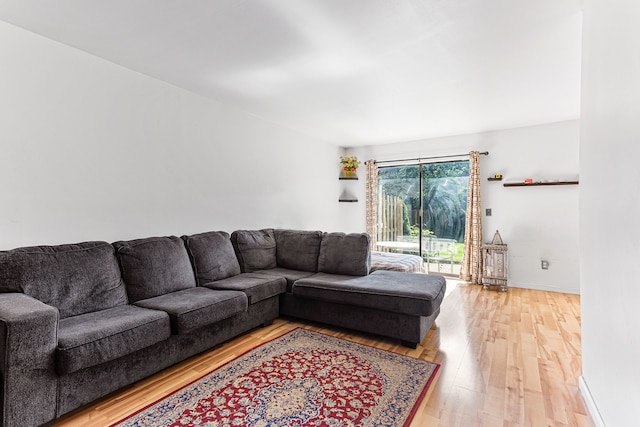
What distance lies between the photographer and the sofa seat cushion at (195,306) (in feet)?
7.47

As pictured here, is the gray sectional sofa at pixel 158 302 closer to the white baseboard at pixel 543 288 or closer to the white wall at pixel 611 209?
the white wall at pixel 611 209

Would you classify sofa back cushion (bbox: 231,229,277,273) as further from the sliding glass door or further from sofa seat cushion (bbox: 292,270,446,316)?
the sliding glass door

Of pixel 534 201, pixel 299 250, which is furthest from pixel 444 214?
pixel 299 250

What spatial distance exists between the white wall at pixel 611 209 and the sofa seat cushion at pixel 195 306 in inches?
96.1

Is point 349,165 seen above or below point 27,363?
above

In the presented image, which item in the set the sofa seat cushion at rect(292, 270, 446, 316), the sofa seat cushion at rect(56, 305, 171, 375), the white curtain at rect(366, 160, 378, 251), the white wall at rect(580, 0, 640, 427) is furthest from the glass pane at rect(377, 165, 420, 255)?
the sofa seat cushion at rect(56, 305, 171, 375)

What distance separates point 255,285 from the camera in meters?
3.02

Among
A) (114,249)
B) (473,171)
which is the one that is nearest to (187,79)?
(114,249)

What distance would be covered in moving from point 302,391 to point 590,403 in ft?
5.66

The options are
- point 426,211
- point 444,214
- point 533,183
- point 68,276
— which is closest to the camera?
point 68,276

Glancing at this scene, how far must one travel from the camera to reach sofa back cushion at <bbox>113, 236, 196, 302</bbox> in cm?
261

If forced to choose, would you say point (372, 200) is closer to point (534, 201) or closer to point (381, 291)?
point (534, 201)

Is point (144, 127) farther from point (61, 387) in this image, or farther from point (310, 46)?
point (61, 387)

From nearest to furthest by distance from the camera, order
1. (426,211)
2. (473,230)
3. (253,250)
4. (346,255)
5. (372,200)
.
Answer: (346,255) → (253,250) → (473,230) → (426,211) → (372,200)
